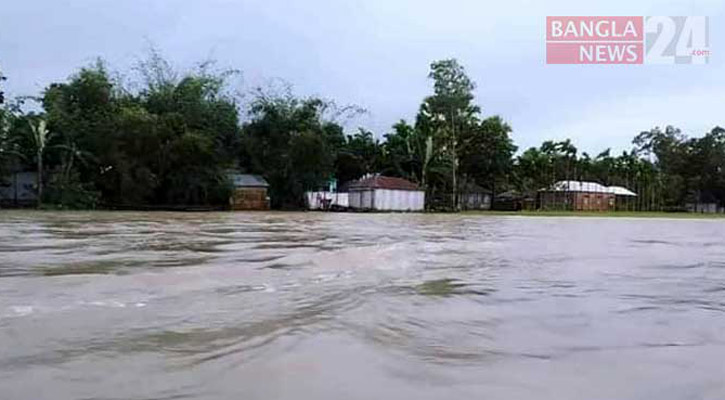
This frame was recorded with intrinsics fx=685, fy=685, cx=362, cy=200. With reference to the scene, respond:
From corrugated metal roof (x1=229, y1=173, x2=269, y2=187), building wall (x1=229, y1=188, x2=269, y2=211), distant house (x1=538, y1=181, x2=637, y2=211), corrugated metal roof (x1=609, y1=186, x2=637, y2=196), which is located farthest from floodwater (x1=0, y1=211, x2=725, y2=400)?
corrugated metal roof (x1=609, y1=186, x2=637, y2=196)

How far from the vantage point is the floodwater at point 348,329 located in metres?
2.44

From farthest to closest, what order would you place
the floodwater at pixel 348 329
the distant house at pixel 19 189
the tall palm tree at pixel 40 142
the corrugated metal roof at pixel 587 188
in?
the corrugated metal roof at pixel 587 188
the distant house at pixel 19 189
the tall palm tree at pixel 40 142
the floodwater at pixel 348 329

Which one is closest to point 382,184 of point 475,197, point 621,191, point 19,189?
point 475,197

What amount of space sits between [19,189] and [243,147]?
10.4 metres

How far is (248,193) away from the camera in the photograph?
108 feet

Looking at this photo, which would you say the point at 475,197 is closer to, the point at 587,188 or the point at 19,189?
the point at 587,188

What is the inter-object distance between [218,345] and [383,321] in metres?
1.03

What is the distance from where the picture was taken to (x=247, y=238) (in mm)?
10180

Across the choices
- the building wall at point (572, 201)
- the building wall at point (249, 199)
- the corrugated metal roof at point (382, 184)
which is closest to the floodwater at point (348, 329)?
the building wall at point (249, 199)

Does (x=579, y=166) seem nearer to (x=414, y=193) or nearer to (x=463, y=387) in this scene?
(x=414, y=193)

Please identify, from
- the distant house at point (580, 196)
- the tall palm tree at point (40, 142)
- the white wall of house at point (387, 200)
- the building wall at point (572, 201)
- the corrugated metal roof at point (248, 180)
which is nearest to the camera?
the tall palm tree at point (40, 142)

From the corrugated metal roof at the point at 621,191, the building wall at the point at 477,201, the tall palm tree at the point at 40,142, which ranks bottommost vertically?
the building wall at the point at 477,201

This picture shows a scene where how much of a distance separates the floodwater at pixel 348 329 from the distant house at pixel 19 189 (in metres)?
26.5

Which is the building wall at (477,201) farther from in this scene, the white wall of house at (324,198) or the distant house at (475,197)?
the white wall of house at (324,198)
